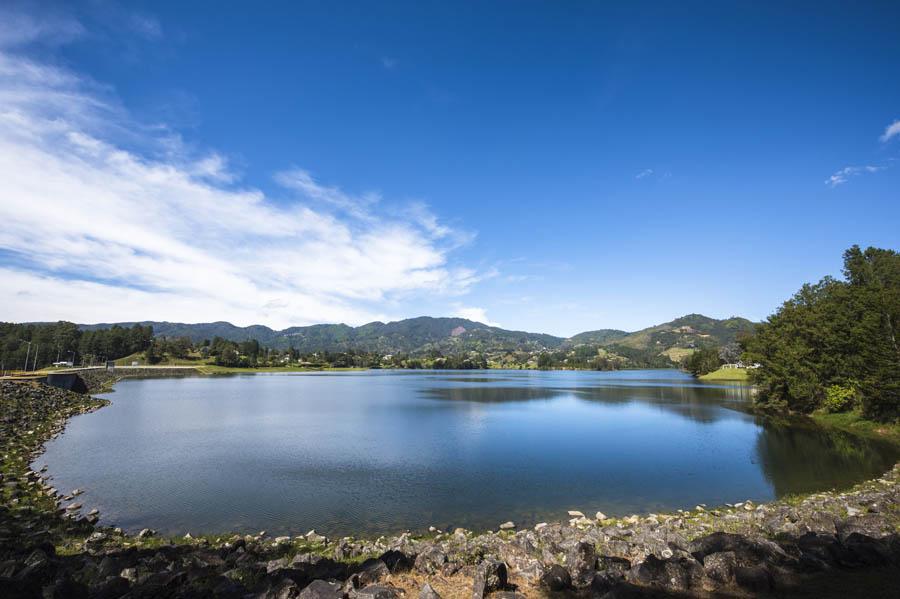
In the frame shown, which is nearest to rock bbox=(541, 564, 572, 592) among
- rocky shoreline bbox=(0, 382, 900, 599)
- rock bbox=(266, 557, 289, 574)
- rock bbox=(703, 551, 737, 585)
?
rocky shoreline bbox=(0, 382, 900, 599)

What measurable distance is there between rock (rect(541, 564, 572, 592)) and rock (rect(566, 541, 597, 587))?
242 millimetres

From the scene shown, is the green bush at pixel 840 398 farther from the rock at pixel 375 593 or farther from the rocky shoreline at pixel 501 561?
the rock at pixel 375 593

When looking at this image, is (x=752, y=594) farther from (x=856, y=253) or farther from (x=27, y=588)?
(x=856, y=253)

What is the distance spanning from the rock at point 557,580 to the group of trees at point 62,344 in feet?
526

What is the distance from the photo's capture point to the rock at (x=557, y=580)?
909 centimetres

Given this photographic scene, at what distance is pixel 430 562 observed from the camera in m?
10.4

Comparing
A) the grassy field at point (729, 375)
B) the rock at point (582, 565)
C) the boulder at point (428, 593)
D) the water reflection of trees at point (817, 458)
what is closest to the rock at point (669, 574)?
the rock at point (582, 565)

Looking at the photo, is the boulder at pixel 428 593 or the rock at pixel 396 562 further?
the rock at pixel 396 562

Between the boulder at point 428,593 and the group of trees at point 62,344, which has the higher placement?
the group of trees at point 62,344

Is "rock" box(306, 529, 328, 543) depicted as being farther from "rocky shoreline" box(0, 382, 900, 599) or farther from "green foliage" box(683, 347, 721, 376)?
"green foliage" box(683, 347, 721, 376)

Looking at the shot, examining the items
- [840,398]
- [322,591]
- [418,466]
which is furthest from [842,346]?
[322,591]

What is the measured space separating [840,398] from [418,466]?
151 feet

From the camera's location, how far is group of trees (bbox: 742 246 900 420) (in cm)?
3578

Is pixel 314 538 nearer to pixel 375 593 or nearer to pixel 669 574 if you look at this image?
pixel 375 593
